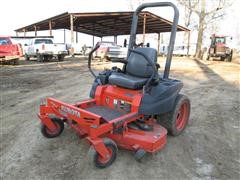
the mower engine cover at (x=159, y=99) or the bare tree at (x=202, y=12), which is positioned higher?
the bare tree at (x=202, y=12)

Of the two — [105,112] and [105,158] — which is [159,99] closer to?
[105,112]

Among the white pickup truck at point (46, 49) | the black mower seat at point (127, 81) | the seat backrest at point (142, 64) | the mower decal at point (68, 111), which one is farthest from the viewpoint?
the white pickup truck at point (46, 49)

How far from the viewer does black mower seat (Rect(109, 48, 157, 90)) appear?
14.1 feet

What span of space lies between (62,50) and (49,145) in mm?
16305

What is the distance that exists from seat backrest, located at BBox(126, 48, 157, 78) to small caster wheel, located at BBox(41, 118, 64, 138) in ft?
4.91

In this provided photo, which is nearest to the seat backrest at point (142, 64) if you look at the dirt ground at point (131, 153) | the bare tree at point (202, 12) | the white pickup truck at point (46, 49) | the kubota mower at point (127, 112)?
the kubota mower at point (127, 112)

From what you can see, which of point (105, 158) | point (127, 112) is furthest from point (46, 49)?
point (105, 158)

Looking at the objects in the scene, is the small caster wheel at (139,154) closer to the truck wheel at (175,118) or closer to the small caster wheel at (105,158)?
the small caster wheel at (105,158)

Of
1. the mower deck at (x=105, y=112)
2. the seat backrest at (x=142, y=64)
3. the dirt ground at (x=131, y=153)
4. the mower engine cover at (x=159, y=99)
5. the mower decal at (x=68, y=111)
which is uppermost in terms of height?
the seat backrest at (x=142, y=64)

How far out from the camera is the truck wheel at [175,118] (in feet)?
15.0

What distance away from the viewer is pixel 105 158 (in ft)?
12.2

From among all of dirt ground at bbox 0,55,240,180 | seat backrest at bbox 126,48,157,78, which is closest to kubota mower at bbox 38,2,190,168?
seat backrest at bbox 126,48,157,78

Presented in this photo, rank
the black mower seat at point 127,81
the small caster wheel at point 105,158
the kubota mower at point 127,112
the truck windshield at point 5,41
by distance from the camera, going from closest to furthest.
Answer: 1. the small caster wheel at point 105,158
2. the kubota mower at point 127,112
3. the black mower seat at point 127,81
4. the truck windshield at point 5,41

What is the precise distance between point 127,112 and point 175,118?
85cm
